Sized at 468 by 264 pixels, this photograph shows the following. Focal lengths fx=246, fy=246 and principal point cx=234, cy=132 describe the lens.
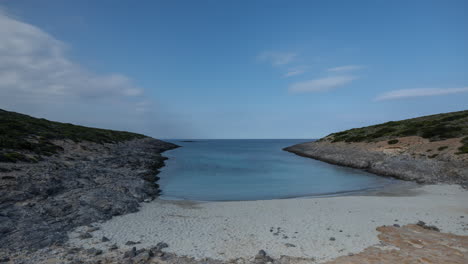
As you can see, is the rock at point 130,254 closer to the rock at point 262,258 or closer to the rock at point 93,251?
the rock at point 93,251

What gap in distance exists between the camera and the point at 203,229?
13.2 metres

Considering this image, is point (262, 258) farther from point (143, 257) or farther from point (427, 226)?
point (427, 226)

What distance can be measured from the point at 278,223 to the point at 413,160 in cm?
2877

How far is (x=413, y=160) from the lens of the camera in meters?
33.1

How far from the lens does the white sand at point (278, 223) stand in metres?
Result: 10.7

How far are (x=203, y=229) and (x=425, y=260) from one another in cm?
958

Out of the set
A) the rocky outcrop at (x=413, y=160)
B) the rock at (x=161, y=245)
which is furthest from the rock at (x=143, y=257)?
the rocky outcrop at (x=413, y=160)

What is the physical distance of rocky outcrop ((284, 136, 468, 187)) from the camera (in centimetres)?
2727

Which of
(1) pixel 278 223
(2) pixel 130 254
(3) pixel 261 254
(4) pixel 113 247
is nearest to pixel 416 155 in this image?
(1) pixel 278 223

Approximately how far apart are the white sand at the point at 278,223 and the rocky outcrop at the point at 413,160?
8166 millimetres

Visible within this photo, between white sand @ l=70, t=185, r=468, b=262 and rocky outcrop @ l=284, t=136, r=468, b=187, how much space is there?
8166mm

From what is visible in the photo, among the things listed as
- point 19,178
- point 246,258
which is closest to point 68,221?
point 19,178

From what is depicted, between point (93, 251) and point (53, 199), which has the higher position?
point (53, 199)

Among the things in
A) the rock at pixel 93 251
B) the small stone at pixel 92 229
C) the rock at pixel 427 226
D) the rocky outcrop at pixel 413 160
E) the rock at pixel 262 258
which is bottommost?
the small stone at pixel 92 229
